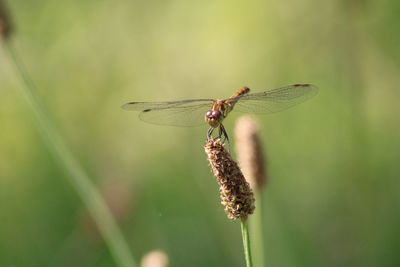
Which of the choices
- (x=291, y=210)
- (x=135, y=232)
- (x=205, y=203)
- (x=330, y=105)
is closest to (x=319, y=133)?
(x=330, y=105)


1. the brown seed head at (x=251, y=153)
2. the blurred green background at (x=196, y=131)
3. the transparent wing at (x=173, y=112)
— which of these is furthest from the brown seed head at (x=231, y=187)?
the blurred green background at (x=196, y=131)

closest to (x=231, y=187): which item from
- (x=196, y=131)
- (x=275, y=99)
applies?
(x=275, y=99)

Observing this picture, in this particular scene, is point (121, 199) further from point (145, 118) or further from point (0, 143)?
point (0, 143)

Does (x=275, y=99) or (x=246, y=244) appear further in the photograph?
(x=275, y=99)

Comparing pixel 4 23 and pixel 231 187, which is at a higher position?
pixel 4 23

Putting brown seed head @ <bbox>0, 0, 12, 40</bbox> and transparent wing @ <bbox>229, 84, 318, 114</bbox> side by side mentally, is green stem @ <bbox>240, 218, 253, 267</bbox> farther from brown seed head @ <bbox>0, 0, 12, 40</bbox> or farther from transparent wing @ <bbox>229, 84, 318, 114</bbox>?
brown seed head @ <bbox>0, 0, 12, 40</bbox>

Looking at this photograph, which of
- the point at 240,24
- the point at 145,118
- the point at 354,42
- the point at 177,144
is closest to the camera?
the point at 145,118

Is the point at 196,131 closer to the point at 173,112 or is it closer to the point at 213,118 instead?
the point at 173,112
